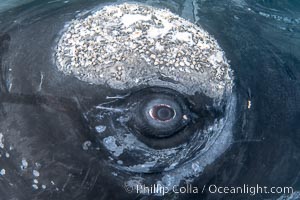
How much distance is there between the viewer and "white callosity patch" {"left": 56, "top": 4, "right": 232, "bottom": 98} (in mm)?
3348

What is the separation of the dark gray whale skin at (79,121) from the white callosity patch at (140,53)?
16 cm

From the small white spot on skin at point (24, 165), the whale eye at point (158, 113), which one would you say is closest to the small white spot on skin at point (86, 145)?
the whale eye at point (158, 113)

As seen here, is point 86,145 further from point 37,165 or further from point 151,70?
point 151,70

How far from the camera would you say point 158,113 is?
3266 millimetres

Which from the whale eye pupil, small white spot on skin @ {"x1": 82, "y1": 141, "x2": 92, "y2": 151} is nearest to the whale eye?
the whale eye pupil

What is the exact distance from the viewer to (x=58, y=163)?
3137mm

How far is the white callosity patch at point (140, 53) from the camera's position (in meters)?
3.35

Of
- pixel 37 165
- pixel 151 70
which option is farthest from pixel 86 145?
pixel 151 70

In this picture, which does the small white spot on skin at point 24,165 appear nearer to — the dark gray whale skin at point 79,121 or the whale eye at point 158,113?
the dark gray whale skin at point 79,121

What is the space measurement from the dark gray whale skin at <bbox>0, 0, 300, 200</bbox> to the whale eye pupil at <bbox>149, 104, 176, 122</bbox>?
0.37 m

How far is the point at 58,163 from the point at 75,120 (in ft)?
1.45

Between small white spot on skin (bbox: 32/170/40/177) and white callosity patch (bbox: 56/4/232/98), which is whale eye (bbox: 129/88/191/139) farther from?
small white spot on skin (bbox: 32/170/40/177)

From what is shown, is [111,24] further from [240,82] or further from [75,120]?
[240,82]

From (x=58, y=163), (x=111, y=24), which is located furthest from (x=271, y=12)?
(x=58, y=163)
